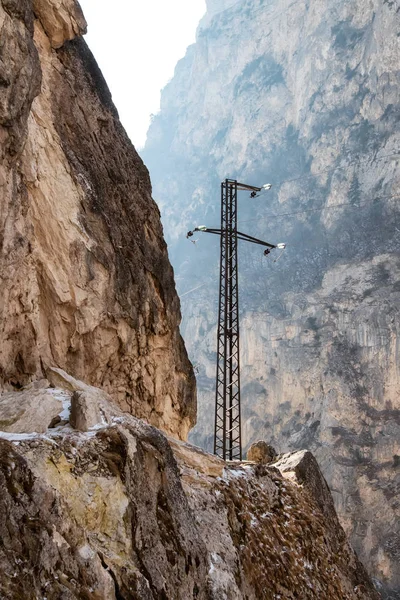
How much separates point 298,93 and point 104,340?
73499 millimetres

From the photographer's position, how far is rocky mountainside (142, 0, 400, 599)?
47.6 m

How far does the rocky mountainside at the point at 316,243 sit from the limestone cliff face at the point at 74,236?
3325 centimetres

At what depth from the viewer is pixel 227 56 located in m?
99.4

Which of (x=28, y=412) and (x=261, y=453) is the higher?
(x=28, y=412)

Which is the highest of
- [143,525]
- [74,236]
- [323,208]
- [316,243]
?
[323,208]

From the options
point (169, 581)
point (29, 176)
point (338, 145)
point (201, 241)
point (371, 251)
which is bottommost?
point (169, 581)

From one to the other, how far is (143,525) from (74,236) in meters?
5.27

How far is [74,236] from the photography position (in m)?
9.47

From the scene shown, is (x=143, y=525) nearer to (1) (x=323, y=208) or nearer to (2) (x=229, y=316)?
(2) (x=229, y=316)

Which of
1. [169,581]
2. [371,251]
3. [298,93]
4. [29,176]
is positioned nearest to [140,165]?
[29,176]

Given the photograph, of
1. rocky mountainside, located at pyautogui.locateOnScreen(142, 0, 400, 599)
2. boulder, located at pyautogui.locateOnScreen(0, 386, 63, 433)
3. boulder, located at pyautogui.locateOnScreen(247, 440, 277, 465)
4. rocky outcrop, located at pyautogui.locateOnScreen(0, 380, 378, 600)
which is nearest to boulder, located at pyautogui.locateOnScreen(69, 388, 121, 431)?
rocky outcrop, located at pyautogui.locateOnScreen(0, 380, 378, 600)

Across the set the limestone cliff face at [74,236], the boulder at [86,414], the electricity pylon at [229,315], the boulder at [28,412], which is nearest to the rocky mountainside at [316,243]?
the electricity pylon at [229,315]

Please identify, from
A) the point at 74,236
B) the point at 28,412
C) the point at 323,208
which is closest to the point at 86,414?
the point at 28,412

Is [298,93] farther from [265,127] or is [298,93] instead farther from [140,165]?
[140,165]
